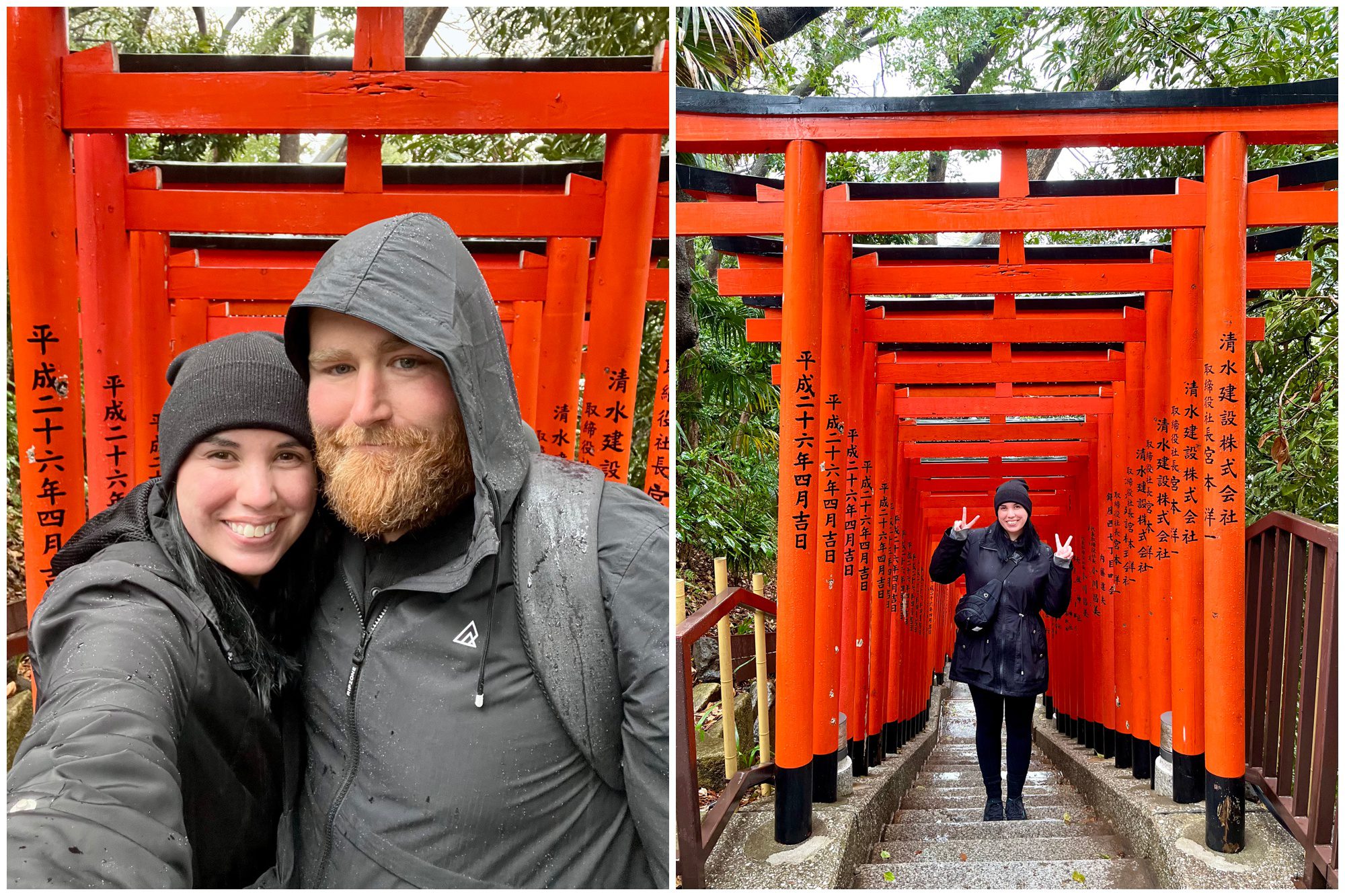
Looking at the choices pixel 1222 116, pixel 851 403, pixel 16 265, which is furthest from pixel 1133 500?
pixel 16 265

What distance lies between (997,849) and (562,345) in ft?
10.9

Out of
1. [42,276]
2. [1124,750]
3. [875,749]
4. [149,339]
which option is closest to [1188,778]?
[1124,750]

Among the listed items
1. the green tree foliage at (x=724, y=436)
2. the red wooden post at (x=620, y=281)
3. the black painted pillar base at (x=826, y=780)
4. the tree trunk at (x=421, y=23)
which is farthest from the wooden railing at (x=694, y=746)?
the tree trunk at (x=421, y=23)

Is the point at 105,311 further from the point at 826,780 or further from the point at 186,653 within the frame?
the point at 826,780

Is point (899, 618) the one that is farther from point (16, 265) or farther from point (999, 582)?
point (16, 265)

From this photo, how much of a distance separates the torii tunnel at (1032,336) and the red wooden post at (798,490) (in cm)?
1

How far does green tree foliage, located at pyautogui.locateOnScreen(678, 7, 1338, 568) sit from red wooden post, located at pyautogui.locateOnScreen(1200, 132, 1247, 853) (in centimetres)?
71

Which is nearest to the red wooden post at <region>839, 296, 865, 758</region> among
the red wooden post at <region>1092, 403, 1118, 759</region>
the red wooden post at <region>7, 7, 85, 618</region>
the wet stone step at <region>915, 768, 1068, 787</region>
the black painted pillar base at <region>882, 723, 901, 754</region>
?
the black painted pillar base at <region>882, 723, 901, 754</region>

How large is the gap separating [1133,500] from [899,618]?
260 centimetres

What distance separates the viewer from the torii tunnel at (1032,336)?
13.3 feet

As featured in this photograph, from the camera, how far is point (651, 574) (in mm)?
1776

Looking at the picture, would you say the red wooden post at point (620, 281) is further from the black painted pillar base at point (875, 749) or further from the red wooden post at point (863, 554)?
the black painted pillar base at point (875, 749)

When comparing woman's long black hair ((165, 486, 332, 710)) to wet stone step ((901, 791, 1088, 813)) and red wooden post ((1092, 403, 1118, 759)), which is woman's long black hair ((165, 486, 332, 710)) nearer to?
wet stone step ((901, 791, 1088, 813))

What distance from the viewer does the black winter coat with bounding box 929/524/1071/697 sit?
188 inches
